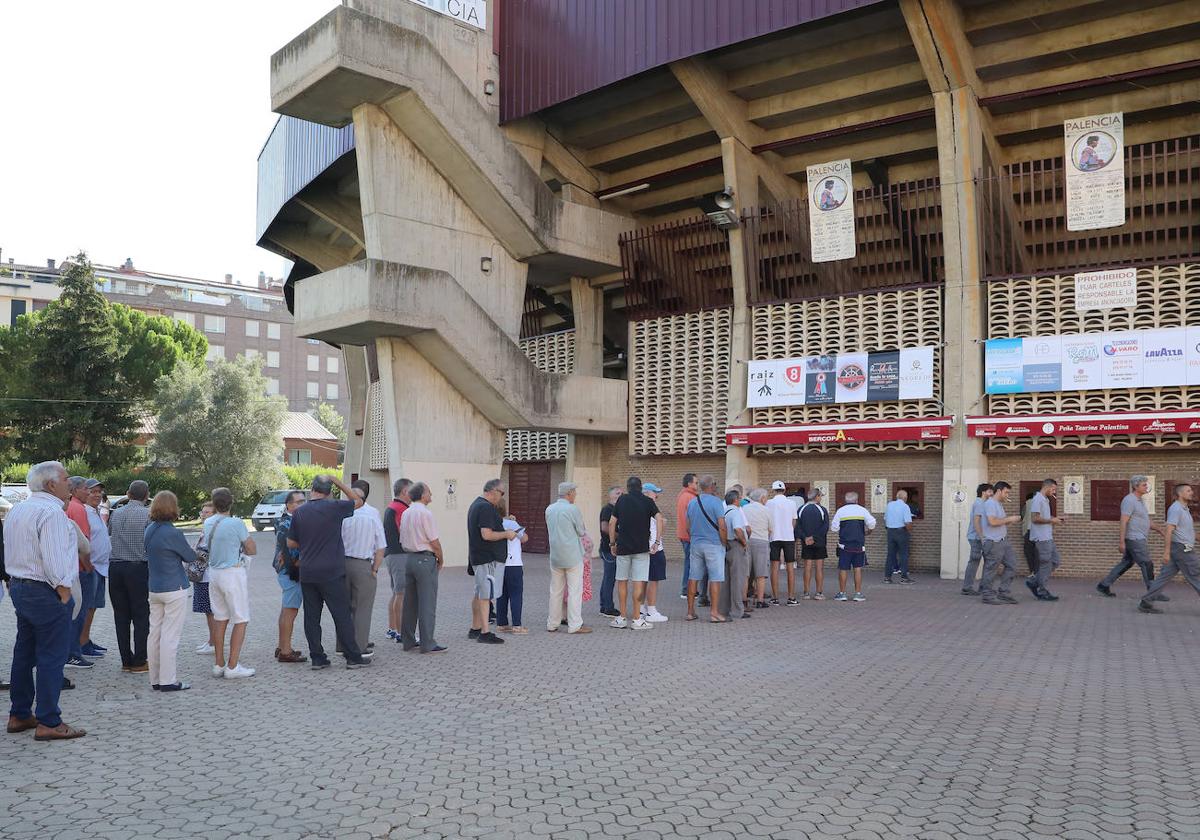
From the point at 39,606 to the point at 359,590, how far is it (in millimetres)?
3470

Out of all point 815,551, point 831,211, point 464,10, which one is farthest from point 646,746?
point 464,10

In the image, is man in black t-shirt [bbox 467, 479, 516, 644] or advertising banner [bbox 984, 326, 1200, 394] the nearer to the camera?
man in black t-shirt [bbox 467, 479, 516, 644]


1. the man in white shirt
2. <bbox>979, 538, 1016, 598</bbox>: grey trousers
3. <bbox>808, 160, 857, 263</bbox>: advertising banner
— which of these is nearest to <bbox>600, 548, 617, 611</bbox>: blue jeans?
the man in white shirt

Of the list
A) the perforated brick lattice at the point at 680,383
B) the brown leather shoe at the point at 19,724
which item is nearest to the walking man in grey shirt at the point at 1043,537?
the perforated brick lattice at the point at 680,383

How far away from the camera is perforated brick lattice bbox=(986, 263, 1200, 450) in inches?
703

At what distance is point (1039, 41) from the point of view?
19.3 meters

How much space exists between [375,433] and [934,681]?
21.5m

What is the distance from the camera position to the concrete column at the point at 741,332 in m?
22.9

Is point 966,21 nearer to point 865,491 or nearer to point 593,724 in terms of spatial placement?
point 865,491

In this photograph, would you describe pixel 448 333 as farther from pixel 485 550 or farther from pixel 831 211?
pixel 485 550

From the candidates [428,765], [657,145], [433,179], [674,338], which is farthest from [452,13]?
[428,765]

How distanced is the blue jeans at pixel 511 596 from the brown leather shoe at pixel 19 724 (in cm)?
547

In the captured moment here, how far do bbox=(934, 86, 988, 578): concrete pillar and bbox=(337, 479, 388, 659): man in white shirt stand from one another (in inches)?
519

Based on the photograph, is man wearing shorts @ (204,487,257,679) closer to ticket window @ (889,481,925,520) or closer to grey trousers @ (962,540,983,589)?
grey trousers @ (962,540,983,589)
